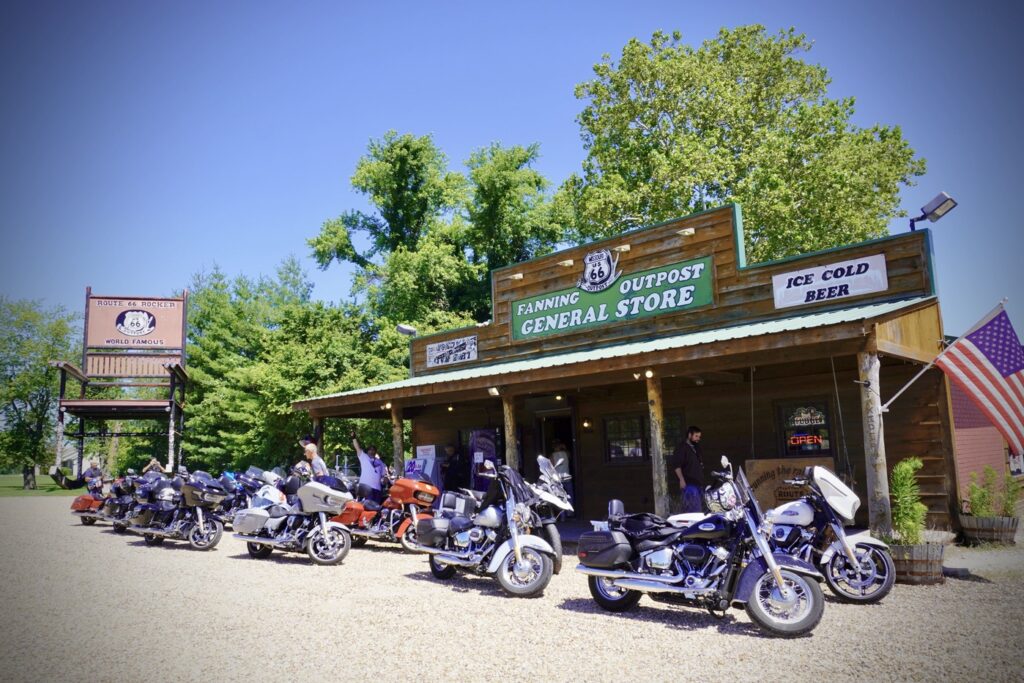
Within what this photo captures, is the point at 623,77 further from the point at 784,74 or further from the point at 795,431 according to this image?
the point at 795,431

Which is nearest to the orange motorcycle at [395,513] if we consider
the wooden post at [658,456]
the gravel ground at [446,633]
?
the gravel ground at [446,633]

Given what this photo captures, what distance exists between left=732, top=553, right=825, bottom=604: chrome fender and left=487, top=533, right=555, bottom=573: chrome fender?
2.14 meters

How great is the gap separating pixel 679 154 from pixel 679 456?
1951cm

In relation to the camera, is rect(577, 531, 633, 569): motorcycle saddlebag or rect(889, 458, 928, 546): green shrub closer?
rect(577, 531, 633, 569): motorcycle saddlebag

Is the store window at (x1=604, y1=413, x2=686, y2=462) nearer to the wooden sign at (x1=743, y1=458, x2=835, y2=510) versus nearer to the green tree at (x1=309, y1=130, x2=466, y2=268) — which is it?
the wooden sign at (x1=743, y1=458, x2=835, y2=510)

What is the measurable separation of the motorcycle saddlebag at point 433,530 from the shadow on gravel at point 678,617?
1936 mm

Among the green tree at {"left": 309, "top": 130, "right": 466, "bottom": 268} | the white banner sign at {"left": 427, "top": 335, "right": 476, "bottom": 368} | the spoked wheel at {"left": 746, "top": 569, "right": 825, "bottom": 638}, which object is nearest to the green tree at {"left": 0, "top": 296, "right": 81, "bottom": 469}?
the green tree at {"left": 309, "top": 130, "right": 466, "bottom": 268}

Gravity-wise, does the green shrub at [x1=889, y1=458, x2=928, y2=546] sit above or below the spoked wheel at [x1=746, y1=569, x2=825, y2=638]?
above

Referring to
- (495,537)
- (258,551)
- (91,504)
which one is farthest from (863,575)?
(91,504)

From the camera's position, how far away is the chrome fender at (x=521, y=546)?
725 centimetres

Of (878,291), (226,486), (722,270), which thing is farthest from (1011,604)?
(226,486)

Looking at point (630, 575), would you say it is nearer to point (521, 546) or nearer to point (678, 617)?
point (678, 617)

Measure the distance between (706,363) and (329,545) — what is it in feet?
18.3

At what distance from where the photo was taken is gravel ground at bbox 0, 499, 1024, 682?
468 centimetres
